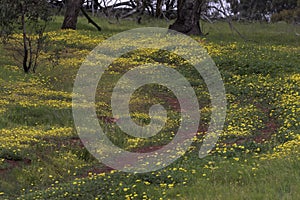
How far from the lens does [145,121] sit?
15172mm

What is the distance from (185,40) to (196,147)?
47.9 feet

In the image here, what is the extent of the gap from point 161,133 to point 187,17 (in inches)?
606

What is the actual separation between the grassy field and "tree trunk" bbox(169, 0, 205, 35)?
2.49m

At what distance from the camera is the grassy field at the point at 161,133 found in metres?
8.79

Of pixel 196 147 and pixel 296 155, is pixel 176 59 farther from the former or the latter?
pixel 296 155

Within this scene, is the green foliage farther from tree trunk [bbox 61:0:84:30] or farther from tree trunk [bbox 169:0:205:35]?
tree trunk [bbox 61:0:84:30]

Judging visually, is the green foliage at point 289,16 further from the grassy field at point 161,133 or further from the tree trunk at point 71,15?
the tree trunk at point 71,15

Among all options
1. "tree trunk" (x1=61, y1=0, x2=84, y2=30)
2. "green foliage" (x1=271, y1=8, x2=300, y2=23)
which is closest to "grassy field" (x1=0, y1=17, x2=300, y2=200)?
"tree trunk" (x1=61, y1=0, x2=84, y2=30)

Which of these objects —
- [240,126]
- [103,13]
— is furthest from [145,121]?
[103,13]

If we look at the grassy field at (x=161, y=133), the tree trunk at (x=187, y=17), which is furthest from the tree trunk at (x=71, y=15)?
the tree trunk at (x=187, y=17)

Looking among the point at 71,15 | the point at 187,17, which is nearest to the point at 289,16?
the point at 187,17

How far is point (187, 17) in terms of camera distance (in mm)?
28297

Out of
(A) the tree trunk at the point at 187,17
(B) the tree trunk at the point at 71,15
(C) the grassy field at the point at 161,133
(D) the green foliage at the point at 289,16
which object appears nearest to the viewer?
(C) the grassy field at the point at 161,133

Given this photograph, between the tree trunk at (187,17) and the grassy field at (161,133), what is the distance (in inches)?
98.2
